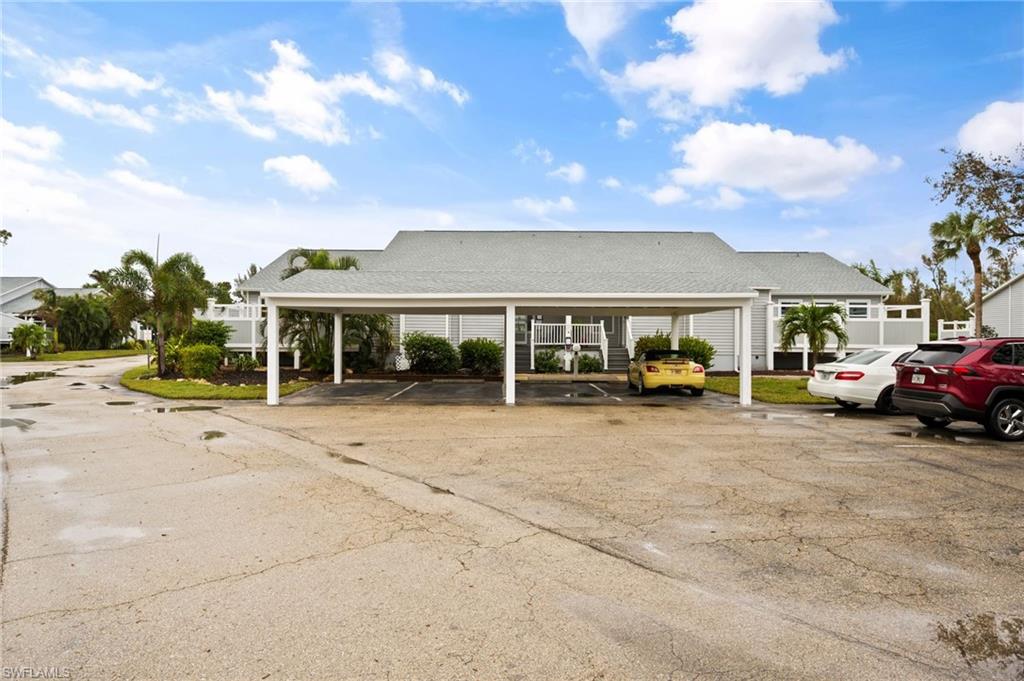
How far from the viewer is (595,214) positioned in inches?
1555

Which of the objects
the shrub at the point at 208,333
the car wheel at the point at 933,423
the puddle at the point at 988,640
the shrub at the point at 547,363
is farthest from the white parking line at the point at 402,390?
the puddle at the point at 988,640

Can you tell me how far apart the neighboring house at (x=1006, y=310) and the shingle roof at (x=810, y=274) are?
4.82 meters

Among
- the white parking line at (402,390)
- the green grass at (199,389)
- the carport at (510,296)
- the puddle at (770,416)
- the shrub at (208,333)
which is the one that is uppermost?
the carport at (510,296)

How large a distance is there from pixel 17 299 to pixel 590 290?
191 ft

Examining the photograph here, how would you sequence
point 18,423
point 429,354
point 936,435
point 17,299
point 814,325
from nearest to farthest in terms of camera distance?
point 936,435 → point 18,423 → point 814,325 → point 429,354 → point 17,299

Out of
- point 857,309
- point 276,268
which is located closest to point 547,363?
point 276,268

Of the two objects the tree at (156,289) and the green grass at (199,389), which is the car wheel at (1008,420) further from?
the tree at (156,289)

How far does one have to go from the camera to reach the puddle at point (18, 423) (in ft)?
34.9

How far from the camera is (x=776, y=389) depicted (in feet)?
57.0

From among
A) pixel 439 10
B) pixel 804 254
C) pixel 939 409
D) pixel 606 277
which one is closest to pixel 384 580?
pixel 939 409

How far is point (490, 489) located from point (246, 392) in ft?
39.5

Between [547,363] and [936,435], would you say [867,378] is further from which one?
[547,363]

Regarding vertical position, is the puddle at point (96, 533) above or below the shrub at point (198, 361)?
below

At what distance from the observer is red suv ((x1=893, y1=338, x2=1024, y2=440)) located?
936 centimetres
